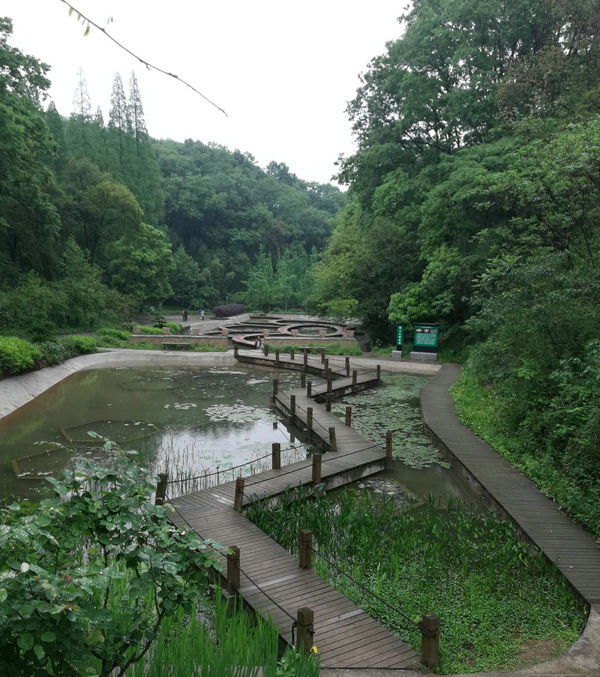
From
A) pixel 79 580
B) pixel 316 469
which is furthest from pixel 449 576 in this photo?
pixel 79 580

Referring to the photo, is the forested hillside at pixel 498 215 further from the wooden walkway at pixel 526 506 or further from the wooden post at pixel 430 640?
the wooden post at pixel 430 640

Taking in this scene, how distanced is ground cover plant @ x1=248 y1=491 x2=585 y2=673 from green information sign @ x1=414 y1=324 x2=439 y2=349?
56.8 ft

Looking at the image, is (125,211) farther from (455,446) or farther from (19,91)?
(455,446)

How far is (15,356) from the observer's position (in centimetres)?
1816

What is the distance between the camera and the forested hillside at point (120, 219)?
27188mm

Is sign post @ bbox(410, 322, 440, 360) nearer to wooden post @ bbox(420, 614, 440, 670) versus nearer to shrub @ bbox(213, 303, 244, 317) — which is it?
wooden post @ bbox(420, 614, 440, 670)

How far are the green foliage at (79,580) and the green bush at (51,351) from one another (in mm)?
20022

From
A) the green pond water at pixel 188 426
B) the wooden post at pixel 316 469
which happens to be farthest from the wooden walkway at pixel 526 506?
the wooden post at pixel 316 469

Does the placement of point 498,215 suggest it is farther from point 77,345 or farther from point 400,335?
point 77,345

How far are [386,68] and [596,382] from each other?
25282 millimetres

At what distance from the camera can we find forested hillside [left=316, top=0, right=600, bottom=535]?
10898 millimetres

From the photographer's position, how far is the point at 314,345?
97.3ft

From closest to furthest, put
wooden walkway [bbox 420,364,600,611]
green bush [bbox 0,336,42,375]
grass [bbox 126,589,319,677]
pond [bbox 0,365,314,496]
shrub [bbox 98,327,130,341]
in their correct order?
grass [bbox 126,589,319,677] < wooden walkway [bbox 420,364,600,611] < pond [bbox 0,365,314,496] < green bush [bbox 0,336,42,375] < shrub [bbox 98,327,130,341]

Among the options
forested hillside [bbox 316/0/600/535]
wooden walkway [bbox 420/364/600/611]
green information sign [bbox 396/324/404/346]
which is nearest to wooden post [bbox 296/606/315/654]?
wooden walkway [bbox 420/364/600/611]
